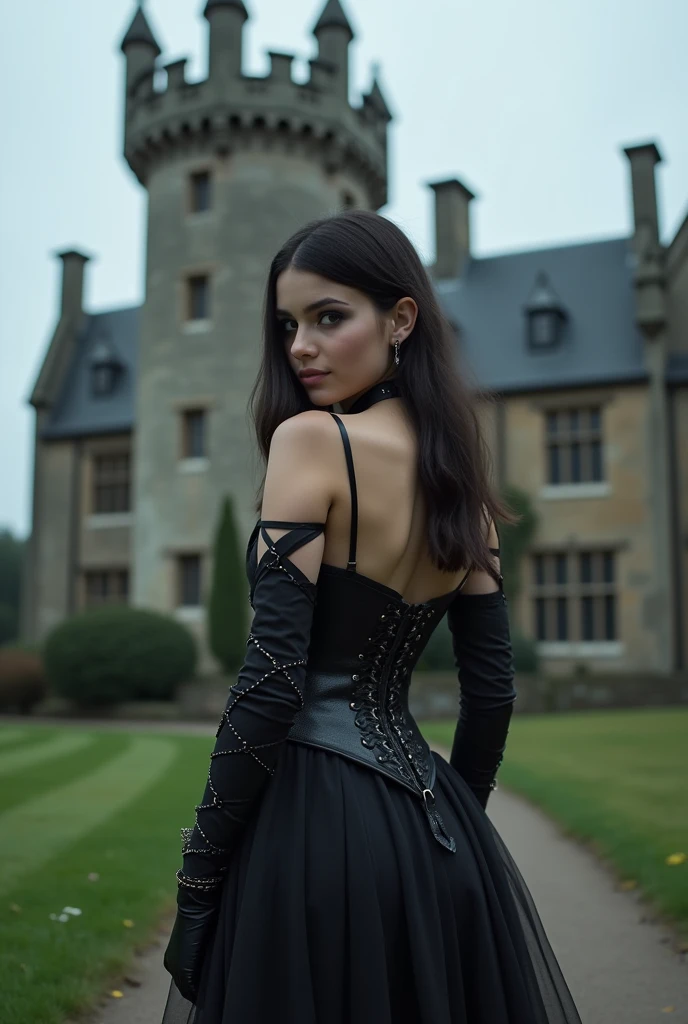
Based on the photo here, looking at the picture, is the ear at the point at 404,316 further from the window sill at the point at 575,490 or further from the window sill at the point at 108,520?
the window sill at the point at 108,520

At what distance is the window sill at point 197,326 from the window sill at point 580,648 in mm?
10127

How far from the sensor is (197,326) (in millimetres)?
21844

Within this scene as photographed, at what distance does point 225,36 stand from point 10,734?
16533mm

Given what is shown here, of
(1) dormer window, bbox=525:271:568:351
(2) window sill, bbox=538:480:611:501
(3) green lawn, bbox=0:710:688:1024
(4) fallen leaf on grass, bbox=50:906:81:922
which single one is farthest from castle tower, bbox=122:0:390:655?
(4) fallen leaf on grass, bbox=50:906:81:922

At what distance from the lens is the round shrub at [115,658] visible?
1797 centimetres

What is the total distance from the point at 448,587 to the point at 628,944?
2801 millimetres

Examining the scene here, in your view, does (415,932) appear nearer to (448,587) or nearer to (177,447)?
(448,587)

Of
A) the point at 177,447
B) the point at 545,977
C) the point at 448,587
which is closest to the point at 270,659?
the point at 448,587

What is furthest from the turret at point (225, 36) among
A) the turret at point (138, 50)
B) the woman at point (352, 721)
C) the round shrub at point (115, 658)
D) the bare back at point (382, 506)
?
the bare back at point (382, 506)

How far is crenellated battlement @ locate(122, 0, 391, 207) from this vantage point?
21281 mm

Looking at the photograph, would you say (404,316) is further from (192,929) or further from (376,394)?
(192,929)

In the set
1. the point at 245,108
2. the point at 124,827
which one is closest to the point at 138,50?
the point at 245,108

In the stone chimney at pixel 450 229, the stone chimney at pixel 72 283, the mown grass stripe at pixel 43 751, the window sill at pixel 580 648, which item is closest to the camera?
the mown grass stripe at pixel 43 751

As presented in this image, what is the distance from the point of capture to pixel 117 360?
88.2ft
